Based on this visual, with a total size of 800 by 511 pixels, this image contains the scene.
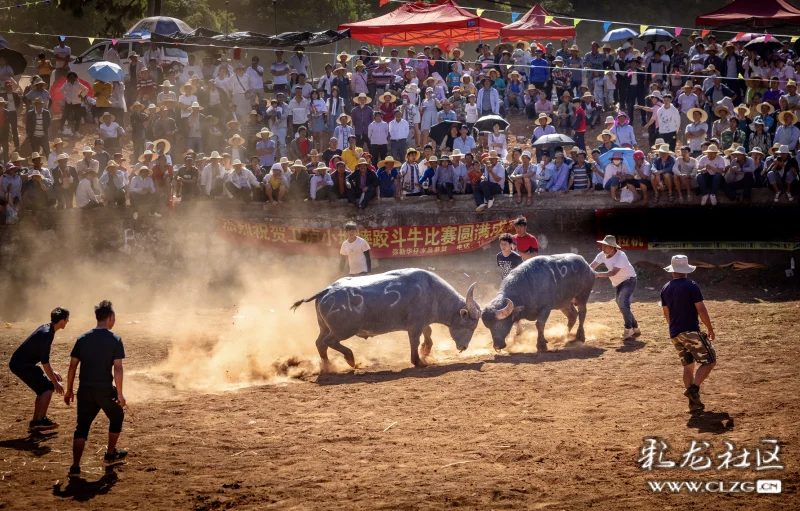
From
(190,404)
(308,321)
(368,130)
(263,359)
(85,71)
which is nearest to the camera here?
(190,404)

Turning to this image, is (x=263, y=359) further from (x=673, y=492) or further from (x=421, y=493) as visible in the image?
(x=673, y=492)

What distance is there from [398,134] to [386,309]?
978 cm

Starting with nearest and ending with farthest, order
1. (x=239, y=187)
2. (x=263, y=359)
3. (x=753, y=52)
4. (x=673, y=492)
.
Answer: (x=673, y=492) → (x=263, y=359) → (x=239, y=187) → (x=753, y=52)

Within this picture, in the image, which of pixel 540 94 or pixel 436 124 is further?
pixel 540 94

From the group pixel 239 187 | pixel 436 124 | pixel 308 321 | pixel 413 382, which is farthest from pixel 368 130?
pixel 413 382

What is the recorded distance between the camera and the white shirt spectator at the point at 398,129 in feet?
75.6

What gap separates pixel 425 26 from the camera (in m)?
26.4

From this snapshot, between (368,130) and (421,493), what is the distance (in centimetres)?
1561

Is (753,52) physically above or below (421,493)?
above

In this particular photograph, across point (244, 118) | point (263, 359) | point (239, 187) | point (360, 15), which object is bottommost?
point (263, 359)

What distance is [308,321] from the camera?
675 inches

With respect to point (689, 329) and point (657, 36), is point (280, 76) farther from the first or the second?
point (689, 329)

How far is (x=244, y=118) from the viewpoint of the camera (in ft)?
84.2

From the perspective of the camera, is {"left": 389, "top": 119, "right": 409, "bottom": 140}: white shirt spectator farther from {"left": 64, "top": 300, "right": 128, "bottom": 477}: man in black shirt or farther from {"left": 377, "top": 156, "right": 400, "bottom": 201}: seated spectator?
{"left": 64, "top": 300, "right": 128, "bottom": 477}: man in black shirt
